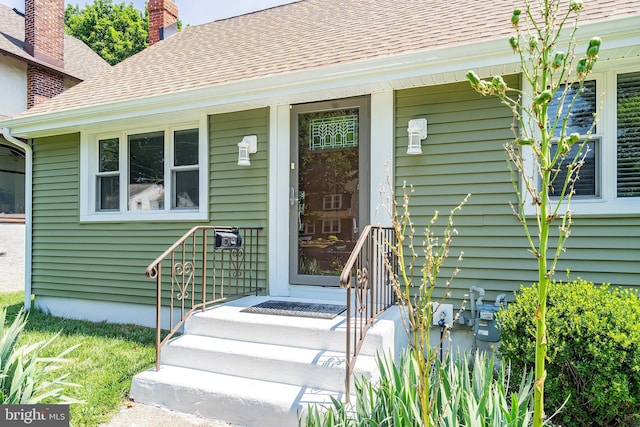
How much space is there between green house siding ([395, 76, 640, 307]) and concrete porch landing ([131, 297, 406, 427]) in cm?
100

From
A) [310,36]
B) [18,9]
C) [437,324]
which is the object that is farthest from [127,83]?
[18,9]

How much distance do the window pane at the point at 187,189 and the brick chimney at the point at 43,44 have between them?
7.81 meters

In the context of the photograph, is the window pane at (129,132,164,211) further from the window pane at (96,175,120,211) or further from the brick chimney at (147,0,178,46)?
the brick chimney at (147,0,178,46)

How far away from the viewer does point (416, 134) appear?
3967 mm

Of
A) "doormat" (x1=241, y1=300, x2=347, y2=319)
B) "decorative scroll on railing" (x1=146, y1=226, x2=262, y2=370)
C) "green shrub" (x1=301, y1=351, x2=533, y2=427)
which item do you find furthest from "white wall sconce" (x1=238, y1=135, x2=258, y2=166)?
"green shrub" (x1=301, y1=351, x2=533, y2=427)

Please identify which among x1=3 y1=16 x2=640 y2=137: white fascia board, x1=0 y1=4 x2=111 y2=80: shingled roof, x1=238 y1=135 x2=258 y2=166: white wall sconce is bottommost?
x1=238 y1=135 x2=258 y2=166: white wall sconce

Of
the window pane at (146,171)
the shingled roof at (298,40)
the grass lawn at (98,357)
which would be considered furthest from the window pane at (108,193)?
the grass lawn at (98,357)

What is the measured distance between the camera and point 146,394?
318cm

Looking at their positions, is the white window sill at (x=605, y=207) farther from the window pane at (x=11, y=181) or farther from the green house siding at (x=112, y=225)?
the window pane at (x=11, y=181)

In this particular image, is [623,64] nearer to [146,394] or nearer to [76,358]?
[146,394]

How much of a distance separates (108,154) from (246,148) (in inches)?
101

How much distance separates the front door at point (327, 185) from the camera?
172 inches

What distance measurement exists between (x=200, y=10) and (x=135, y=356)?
44.8 feet

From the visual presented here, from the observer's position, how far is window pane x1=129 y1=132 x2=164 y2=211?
5543 millimetres
